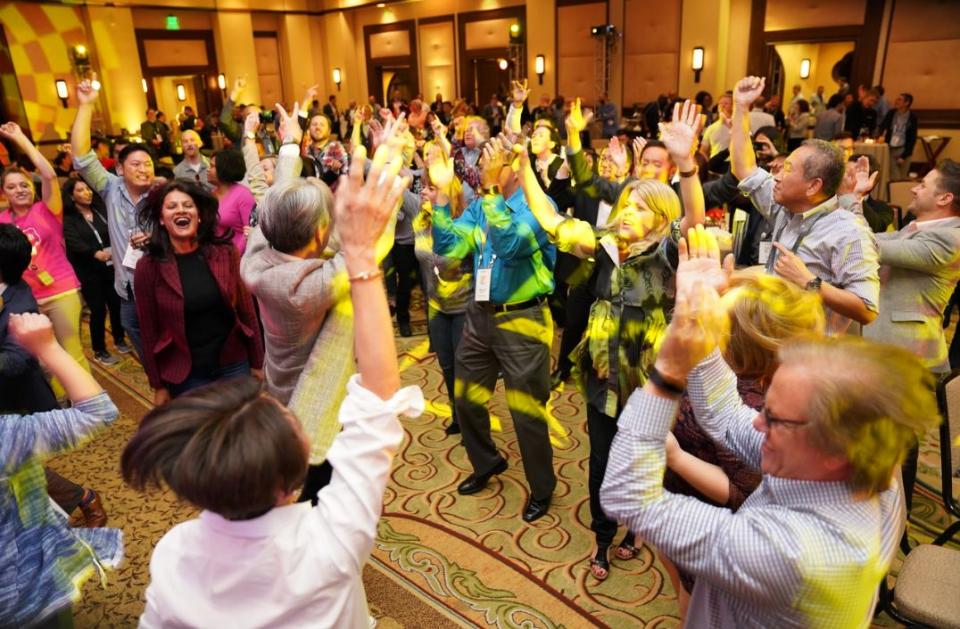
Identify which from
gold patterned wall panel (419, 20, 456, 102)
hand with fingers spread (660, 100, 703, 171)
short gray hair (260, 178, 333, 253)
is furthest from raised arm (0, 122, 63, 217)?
gold patterned wall panel (419, 20, 456, 102)

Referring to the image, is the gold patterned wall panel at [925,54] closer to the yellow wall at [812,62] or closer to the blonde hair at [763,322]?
the yellow wall at [812,62]

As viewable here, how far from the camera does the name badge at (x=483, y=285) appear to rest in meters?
2.79

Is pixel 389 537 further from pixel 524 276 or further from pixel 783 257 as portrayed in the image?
pixel 783 257

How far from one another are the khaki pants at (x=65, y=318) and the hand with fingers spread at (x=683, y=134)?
3484mm

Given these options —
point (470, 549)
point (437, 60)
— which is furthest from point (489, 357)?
point (437, 60)

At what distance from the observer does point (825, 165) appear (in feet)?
8.23

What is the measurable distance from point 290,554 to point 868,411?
0.92 m

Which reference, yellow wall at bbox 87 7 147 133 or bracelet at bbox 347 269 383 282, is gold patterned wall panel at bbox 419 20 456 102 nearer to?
yellow wall at bbox 87 7 147 133

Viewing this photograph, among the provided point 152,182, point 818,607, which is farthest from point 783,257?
point 152,182

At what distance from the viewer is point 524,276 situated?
→ 281 cm

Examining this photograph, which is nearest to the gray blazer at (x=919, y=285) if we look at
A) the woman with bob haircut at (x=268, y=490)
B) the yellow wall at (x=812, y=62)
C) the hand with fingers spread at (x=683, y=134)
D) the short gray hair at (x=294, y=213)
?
the hand with fingers spread at (x=683, y=134)

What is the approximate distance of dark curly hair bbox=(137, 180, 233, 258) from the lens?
2.67 metres

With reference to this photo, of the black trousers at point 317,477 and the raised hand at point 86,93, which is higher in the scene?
the raised hand at point 86,93

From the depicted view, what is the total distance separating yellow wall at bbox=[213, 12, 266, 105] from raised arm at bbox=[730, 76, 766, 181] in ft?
51.9
